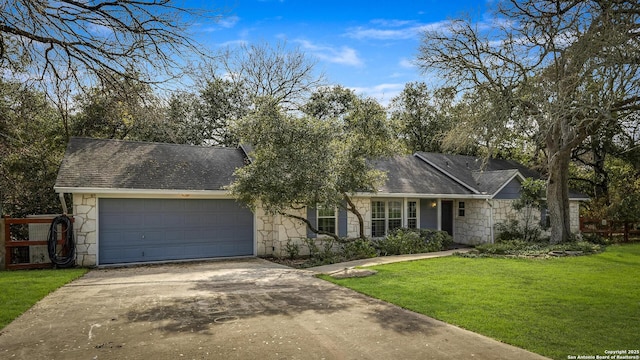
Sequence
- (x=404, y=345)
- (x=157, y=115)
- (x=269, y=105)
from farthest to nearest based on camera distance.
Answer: (x=269, y=105), (x=157, y=115), (x=404, y=345)

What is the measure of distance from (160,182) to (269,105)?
4370mm

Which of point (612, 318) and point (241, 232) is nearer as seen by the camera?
point (612, 318)

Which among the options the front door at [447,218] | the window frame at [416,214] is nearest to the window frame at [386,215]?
the window frame at [416,214]

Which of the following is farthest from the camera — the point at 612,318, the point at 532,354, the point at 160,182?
the point at 160,182

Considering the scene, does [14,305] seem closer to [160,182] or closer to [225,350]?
[225,350]

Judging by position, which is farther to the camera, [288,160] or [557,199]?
[557,199]

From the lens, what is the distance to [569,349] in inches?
191

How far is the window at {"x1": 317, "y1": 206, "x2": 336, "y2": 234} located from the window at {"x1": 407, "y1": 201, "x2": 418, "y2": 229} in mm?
3754

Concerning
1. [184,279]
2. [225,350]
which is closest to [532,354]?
[225,350]

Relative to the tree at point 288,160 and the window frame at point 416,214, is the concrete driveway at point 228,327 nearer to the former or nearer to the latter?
the tree at point 288,160

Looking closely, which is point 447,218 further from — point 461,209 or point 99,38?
point 99,38

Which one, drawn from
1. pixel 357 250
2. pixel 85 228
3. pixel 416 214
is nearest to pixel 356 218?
pixel 357 250

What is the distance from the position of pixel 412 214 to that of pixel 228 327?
12.6m

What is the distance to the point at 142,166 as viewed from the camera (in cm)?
1338
